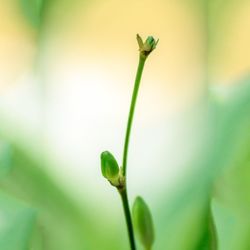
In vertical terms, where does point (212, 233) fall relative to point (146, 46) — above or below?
Result: below

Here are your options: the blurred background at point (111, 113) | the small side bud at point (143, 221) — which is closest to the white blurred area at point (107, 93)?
the blurred background at point (111, 113)

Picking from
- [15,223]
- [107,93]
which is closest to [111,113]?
[107,93]

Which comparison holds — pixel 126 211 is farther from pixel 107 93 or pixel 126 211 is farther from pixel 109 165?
pixel 107 93

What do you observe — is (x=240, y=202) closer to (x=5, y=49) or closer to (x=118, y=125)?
(x=118, y=125)

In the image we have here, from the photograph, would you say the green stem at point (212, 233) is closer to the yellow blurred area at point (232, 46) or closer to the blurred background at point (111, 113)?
the blurred background at point (111, 113)

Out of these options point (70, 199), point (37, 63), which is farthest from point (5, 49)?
point (70, 199)

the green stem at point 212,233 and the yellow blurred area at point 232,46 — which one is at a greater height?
the yellow blurred area at point 232,46
